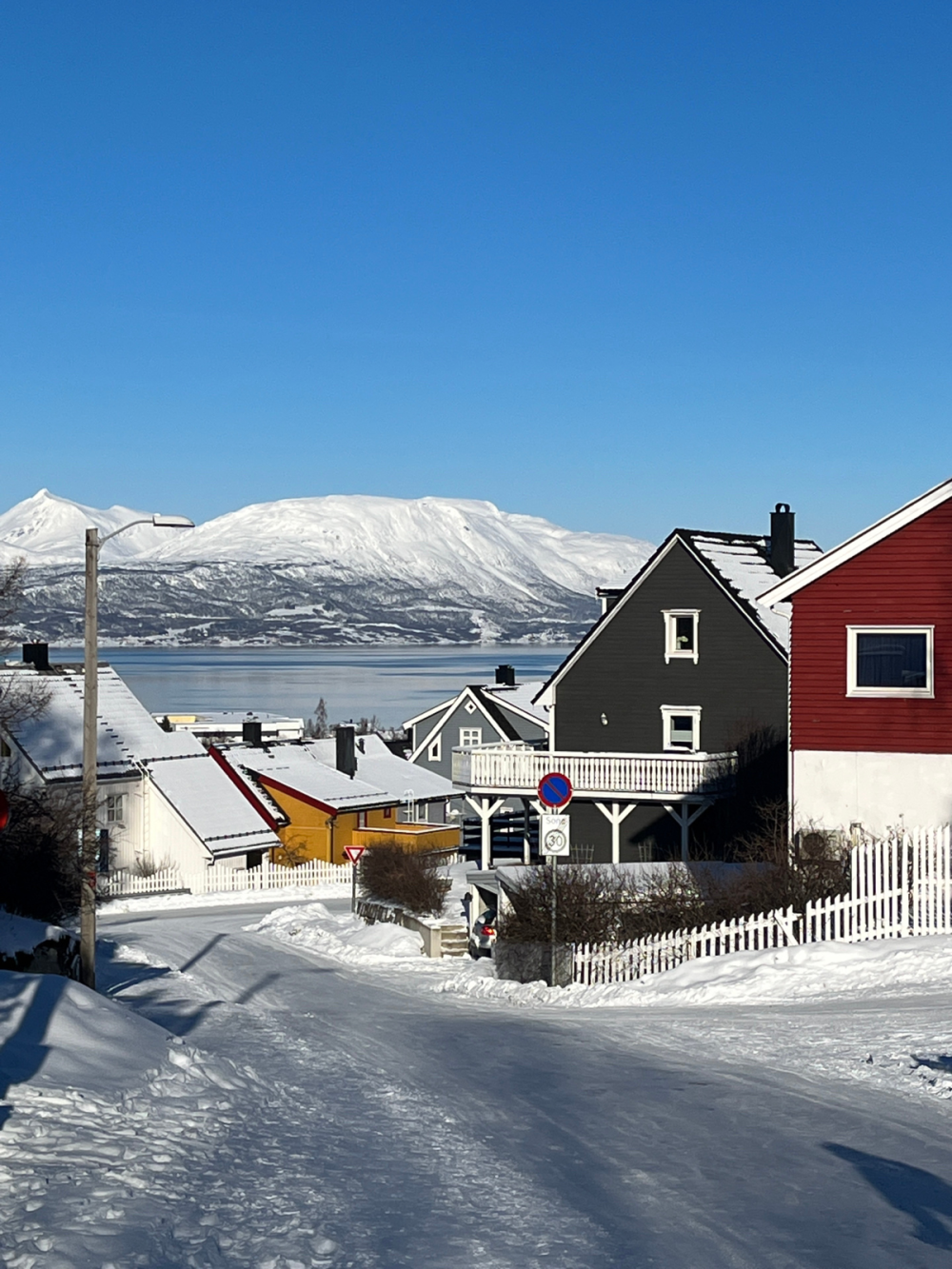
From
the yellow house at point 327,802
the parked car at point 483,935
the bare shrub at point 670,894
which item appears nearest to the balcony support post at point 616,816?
the parked car at point 483,935

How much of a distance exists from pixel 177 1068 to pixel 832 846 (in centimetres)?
1601

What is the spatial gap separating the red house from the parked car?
6505mm

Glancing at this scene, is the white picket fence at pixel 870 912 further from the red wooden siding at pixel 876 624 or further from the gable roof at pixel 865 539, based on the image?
the gable roof at pixel 865 539

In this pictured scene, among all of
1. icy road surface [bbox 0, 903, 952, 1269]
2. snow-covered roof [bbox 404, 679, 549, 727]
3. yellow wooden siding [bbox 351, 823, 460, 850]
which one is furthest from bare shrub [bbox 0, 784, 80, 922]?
snow-covered roof [bbox 404, 679, 549, 727]

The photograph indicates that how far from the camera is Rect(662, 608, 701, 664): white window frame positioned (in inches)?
1609

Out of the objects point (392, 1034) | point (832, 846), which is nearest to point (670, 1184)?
point (392, 1034)

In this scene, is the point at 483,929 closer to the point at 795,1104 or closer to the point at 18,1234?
the point at 795,1104

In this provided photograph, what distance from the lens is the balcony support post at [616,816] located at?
3906 centimetres

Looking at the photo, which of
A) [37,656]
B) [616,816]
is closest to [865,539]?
[616,816]

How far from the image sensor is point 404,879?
3538cm

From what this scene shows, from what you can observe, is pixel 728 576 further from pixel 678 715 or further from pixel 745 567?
pixel 678 715

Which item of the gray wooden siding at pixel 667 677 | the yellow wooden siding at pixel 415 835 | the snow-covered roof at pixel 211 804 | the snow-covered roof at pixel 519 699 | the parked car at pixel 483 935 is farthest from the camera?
the snow-covered roof at pixel 519 699

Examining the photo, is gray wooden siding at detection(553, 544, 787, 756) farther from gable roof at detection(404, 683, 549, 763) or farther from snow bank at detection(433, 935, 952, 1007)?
gable roof at detection(404, 683, 549, 763)

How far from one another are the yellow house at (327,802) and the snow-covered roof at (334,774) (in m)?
0.04
